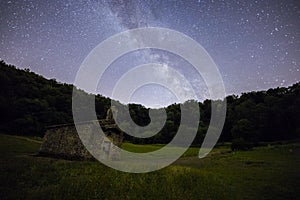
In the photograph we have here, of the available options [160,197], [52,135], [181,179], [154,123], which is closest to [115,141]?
[52,135]

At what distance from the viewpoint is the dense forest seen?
66625 mm

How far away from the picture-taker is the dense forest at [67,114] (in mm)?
66625

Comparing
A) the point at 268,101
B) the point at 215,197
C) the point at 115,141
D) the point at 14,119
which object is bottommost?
the point at 215,197

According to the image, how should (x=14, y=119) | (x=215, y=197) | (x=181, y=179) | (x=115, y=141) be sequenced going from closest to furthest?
1. (x=215, y=197)
2. (x=181, y=179)
3. (x=115, y=141)
4. (x=14, y=119)

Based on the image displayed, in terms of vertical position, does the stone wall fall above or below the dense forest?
below

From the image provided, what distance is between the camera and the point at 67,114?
3155 inches

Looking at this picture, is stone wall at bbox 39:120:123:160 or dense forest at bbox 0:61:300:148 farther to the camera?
dense forest at bbox 0:61:300:148

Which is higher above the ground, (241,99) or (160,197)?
(241,99)

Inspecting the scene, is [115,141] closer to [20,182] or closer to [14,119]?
[20,182]

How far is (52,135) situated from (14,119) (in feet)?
142

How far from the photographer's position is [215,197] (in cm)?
1194

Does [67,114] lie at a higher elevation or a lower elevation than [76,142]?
higher

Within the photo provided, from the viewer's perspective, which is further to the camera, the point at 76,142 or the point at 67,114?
the point at 67,114

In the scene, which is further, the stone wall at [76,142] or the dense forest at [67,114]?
the dense forest at [67,114]
